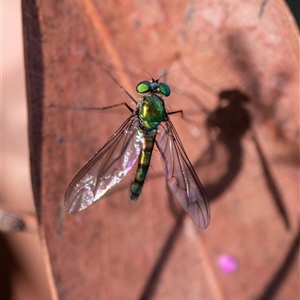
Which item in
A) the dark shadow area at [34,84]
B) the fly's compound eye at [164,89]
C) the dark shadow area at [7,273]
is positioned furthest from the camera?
the dark shadow area at [7,273]

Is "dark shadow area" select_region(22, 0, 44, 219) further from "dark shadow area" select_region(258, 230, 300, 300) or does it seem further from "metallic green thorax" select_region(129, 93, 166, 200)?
Answer: "dark shadow area" select_region(258, 230, 300, 300)

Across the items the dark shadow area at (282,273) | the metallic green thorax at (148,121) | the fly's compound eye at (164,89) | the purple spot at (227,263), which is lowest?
the dark shadow area at (282,273)

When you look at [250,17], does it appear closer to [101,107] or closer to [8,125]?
[101,107]

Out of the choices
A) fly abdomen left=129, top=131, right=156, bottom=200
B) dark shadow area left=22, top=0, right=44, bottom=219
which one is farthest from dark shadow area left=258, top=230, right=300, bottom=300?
dark shadow area left=22, top=0, right=44, bottom=219

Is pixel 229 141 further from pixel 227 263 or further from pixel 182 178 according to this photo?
pixel 227 263

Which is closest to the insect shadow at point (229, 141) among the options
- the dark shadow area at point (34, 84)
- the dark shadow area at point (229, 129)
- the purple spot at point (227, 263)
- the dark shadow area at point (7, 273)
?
the dark shadow area at point (229, 129)

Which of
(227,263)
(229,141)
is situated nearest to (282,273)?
(227,263)

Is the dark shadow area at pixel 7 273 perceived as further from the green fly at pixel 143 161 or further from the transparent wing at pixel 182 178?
the transparent wing at pixel 182 178
